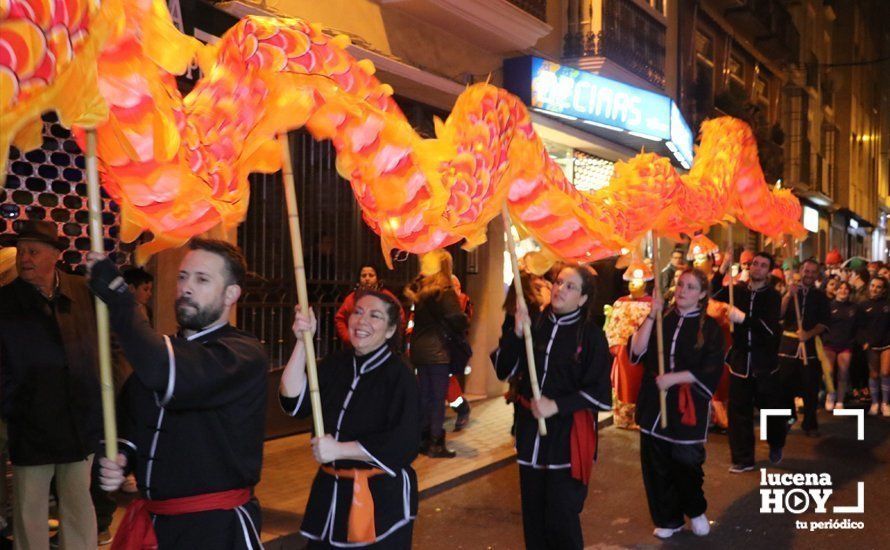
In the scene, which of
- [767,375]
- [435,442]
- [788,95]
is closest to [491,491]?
[435,442]

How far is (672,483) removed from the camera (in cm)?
603

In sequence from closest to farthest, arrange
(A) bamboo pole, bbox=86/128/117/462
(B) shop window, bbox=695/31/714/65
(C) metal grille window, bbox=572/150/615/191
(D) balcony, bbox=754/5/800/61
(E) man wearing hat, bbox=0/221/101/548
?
1. (A) bamboo pole, bbox=86/128/117/462
2. (E) man wearing hat, bbox=0/221/101/548
3. (C) metal grille window, bbox=572/150/615/191
4. (B) shop window, bbox=695/31/714/65
5. (D) balcony, bbox=754/5/800/61

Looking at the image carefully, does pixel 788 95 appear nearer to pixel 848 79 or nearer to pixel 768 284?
pixel 848 79

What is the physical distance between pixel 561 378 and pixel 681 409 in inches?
57.0

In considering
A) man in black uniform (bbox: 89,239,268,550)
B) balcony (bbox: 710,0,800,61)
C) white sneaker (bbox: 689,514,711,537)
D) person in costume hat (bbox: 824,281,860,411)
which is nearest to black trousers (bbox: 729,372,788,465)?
white sneaker (bbox: 689,514,711,537)

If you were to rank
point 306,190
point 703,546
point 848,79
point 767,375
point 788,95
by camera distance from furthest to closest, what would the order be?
point 848,79 → point 788,95 → point 306,190 → point 767,375 → point 703,546

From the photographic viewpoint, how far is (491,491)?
7363 millimetres

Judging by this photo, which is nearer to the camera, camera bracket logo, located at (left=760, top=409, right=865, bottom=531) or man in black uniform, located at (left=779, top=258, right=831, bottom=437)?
camera bracket logo, located at (left=760, top=409, right=865, bottom=531)

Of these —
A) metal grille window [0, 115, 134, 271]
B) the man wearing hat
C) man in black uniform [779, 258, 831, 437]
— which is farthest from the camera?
man in black uniform [779, 258, 831, 437]

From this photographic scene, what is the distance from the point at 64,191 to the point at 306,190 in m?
2.98

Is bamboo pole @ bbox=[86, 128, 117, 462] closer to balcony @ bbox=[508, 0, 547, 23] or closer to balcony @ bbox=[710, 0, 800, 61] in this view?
balcony @ bbox=[508, 0, 547, 23]

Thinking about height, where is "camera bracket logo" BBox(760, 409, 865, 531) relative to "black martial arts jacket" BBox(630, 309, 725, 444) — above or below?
below

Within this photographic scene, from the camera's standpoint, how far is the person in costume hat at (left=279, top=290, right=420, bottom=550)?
3518 millimetres

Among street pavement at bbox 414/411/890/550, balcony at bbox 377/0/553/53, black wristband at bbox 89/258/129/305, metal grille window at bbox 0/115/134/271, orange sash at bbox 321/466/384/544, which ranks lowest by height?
street pavement at bbox 414/411/890/550
